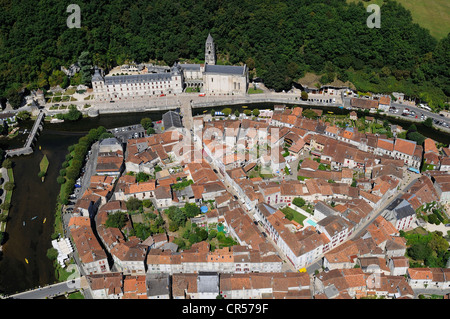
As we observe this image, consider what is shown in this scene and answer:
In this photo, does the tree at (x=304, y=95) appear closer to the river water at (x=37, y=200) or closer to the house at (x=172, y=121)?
the river water at (x=37, y=200)

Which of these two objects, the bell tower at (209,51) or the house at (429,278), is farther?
the bell tower at (209,51)

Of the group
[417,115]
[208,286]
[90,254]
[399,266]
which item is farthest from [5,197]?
[417,115]

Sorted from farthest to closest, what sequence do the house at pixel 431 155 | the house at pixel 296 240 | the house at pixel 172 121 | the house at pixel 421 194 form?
the house at pixel 172 121, the house at pixel 431 155, the house at pixel 421 194, the house at pixel 296 240

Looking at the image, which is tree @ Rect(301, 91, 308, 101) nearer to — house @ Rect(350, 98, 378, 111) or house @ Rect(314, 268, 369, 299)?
house @ Rect(350, 98, 378, 111)

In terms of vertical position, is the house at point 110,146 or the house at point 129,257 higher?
the house at point 110,146

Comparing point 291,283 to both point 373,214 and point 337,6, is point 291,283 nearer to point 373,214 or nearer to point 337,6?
point 373,214

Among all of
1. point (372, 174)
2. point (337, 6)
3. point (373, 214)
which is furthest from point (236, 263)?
point (337, 6)

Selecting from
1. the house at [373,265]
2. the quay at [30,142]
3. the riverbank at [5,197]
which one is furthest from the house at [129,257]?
the quay at [30,142]
